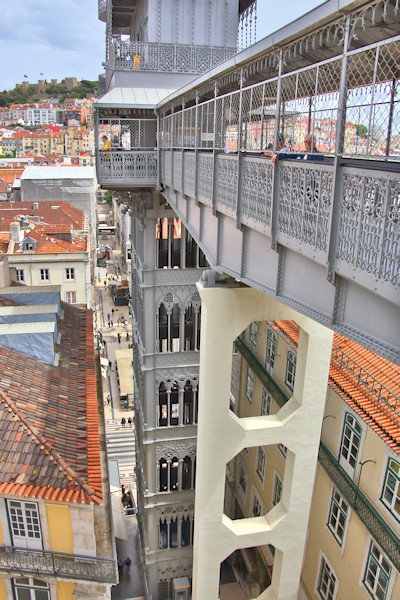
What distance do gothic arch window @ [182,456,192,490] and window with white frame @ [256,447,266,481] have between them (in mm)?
2723

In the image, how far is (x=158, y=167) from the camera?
57.0 feet

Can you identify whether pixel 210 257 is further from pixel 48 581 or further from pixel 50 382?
pixel 48 581

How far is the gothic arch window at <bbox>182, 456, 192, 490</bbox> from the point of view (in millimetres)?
21109

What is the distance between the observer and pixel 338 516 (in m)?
14.7

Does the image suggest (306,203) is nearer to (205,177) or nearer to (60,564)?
(205,177)

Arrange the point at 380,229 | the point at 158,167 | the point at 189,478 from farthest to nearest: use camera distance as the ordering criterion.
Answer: the point at 189,478 → the point at 158,167 → the point at 380,229

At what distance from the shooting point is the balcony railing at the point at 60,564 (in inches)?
470

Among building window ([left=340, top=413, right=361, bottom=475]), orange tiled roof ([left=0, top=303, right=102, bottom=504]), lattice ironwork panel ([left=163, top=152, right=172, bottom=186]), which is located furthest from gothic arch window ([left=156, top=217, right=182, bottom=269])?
building window ([left=340, top=413, right=361, bottom=475])

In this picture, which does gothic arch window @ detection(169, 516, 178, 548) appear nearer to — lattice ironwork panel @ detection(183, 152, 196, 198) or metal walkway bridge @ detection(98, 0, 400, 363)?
lattice ironwork panel @ detection(183, 152, 196, 198)

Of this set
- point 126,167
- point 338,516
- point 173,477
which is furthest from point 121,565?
point 126,167

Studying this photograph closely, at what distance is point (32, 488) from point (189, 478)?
1116 centimetres

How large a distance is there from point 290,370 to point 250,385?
515cm

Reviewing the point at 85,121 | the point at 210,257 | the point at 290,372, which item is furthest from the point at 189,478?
the point at 85,121

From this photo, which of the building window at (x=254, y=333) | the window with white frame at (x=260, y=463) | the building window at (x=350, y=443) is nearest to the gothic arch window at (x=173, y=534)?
the window with white frame at (x=260, y=463)
